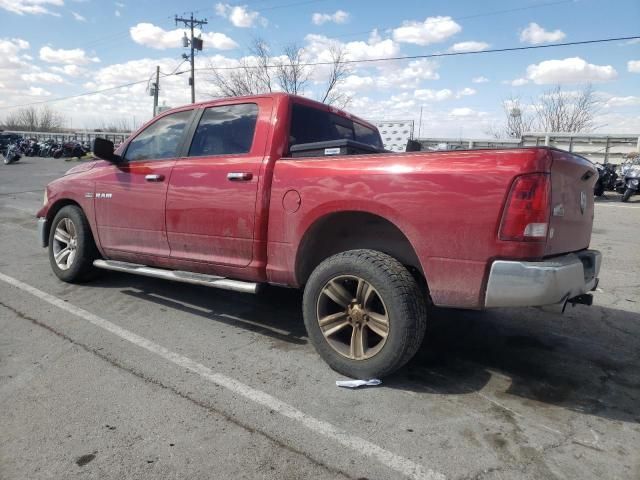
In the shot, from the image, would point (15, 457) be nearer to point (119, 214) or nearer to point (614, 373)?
point (119, 214)

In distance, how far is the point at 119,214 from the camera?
4.66m

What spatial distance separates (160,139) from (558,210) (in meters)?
3.47

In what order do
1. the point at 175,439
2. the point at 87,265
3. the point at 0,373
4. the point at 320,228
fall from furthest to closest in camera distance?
the point at 87,265 → the point at 320,228 → the point at 0,373 → the point at 175,439

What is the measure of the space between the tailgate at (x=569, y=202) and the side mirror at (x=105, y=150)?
12.6ft

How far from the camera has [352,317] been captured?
3.17 metres

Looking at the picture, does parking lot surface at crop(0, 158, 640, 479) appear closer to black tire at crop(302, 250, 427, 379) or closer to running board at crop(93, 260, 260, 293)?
black tire at crop(302, 250, 427, 379)

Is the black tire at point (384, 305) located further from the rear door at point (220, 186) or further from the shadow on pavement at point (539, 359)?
the rear door at point (220, 186)

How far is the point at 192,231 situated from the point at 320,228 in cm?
124

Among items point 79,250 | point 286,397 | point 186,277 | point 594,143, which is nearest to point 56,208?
point 79,250

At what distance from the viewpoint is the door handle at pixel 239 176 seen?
11.8ft

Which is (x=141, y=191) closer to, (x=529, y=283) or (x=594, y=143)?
(x=529, y=283)

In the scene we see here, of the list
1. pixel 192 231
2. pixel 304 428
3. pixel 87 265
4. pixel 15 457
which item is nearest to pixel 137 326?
pixel 192 231

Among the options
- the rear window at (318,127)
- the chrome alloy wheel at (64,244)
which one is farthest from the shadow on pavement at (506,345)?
the rear window at (318,127)

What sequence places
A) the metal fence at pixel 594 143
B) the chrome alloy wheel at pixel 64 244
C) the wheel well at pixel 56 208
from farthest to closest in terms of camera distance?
the metal fence at pixel 594 143 < the wheel well at pixel 56 208 < the chrome alloy wheel at pixel 64 244
